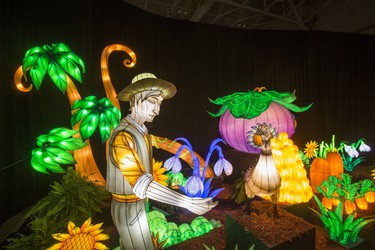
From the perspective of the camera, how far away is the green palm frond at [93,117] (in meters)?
1.58

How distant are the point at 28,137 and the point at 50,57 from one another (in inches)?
37.7

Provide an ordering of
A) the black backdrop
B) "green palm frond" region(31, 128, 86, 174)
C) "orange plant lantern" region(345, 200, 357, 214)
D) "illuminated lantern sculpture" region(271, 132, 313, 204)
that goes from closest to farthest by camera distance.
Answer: "green palm frond" region(31, 128, 86, 174) < "illuminated lantern sculpture" region(271, 132, 313, 204) < "orange plant lantern" region(345, 200, 357, 214) < the black backdrop

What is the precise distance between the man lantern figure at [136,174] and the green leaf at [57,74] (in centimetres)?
85

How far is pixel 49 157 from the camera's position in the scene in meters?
1.51

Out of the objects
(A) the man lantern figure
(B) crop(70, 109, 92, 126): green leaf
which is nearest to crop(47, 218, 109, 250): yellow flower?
(A) the man lantern figure

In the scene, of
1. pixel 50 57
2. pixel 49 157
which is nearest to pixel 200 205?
pixel 49 157

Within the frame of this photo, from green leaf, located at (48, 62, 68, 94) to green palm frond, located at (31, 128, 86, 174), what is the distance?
39 centimetres

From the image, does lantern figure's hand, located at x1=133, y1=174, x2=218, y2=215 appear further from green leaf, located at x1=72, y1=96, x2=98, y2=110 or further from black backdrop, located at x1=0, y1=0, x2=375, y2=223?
black backdrop, located at x1=0, y1=0, x2=375, y2=223

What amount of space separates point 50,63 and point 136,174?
4.15 ft

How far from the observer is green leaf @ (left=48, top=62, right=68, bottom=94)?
5.32ft

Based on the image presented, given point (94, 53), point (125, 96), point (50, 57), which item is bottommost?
point (125, 96)

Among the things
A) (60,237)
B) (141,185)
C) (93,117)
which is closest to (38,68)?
(93,117)

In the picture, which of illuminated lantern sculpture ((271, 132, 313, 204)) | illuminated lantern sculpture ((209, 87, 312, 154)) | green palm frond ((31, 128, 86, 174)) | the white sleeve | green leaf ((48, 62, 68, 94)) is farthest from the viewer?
illuminated lantern sculpture ((209, 87, 312, 154))

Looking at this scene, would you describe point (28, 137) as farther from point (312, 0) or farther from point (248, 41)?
point (312, 0)
